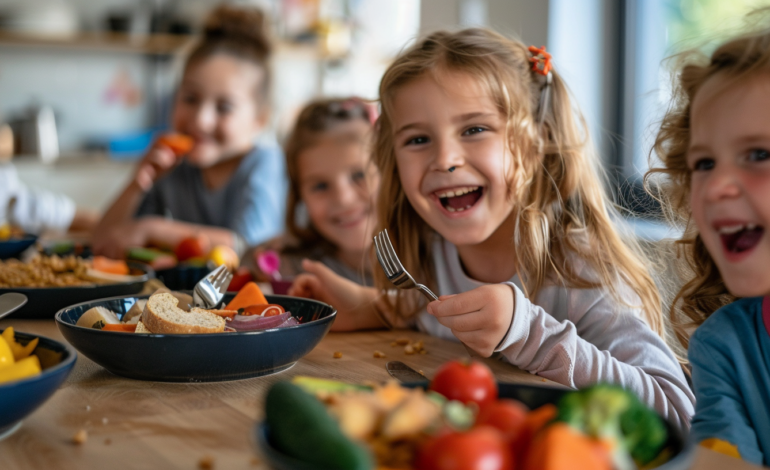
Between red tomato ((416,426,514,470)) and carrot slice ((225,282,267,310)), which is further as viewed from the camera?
carrot slice ((225,282,267,310))

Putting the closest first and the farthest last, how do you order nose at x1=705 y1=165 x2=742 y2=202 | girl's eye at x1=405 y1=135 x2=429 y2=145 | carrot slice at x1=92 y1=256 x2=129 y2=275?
1. nose at x1=705 y1=165 x2=742 y2=202
2. girl's eye at x1=405 y1=135 x2=429 y2=145
3. carrot slice at x1=92 y1=256 x2=129 y2=275

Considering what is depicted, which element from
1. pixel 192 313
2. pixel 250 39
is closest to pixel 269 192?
pixel 250 39

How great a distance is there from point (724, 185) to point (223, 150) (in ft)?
8.07

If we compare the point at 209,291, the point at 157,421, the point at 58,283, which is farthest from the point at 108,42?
the point at 157,421

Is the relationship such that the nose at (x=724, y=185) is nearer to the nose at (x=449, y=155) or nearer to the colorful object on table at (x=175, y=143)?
the nose at (x=449, y=155)

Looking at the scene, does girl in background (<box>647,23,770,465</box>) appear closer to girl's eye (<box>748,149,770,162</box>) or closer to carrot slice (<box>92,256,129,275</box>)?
girl's eye (<box>748,149,770,162</box>)

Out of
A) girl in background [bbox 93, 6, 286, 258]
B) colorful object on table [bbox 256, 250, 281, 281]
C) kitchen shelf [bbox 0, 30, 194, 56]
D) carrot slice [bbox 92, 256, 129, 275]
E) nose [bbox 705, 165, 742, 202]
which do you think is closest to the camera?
nose [bbox 705, 165, 742, 202]

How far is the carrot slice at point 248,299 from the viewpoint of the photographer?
1.09 metres

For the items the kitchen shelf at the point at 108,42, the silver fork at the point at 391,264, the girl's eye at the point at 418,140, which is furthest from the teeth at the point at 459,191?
the kitchen shelf at the point at 108,42

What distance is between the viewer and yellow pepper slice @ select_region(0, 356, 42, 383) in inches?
27.7

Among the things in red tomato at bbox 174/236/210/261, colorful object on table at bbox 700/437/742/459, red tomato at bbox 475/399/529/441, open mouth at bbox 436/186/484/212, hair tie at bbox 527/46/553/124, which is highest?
hair tie at bbox 527/46/553/124

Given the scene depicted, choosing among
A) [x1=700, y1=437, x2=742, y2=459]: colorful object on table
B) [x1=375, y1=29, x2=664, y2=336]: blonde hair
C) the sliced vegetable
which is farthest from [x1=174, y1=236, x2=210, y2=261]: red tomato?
[x1=700, y1=437, x2=742, y2=459]: colorful object on table

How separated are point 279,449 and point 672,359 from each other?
79cm

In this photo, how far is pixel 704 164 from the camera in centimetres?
85
